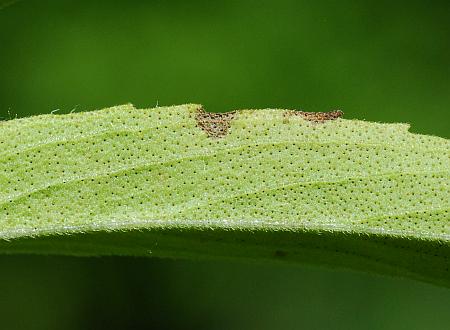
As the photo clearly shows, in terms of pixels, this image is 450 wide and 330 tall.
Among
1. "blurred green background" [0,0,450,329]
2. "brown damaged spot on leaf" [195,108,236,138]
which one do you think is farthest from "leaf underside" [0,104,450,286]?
"blurred green background" [0,0,450,329]

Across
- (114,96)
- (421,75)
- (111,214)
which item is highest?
(421,75)

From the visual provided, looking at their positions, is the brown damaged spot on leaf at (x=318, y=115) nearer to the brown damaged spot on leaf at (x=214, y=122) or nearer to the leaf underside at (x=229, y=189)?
the leaf underside at (x=229, y=189)

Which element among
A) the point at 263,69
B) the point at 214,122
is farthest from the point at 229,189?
the point at 263,69

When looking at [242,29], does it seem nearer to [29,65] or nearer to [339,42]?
[339,42]

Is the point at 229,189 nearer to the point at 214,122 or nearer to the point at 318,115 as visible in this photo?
the point at 214,122

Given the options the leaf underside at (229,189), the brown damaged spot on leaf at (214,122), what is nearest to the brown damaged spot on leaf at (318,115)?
the leaf underside at (229,189)

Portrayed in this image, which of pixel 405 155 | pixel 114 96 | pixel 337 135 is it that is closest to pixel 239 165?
pixel 337 135

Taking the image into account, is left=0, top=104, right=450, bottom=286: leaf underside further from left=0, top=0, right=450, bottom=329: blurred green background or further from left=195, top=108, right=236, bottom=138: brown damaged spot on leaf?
left=0, top=0, right=450, bottom=329: blurred green background
